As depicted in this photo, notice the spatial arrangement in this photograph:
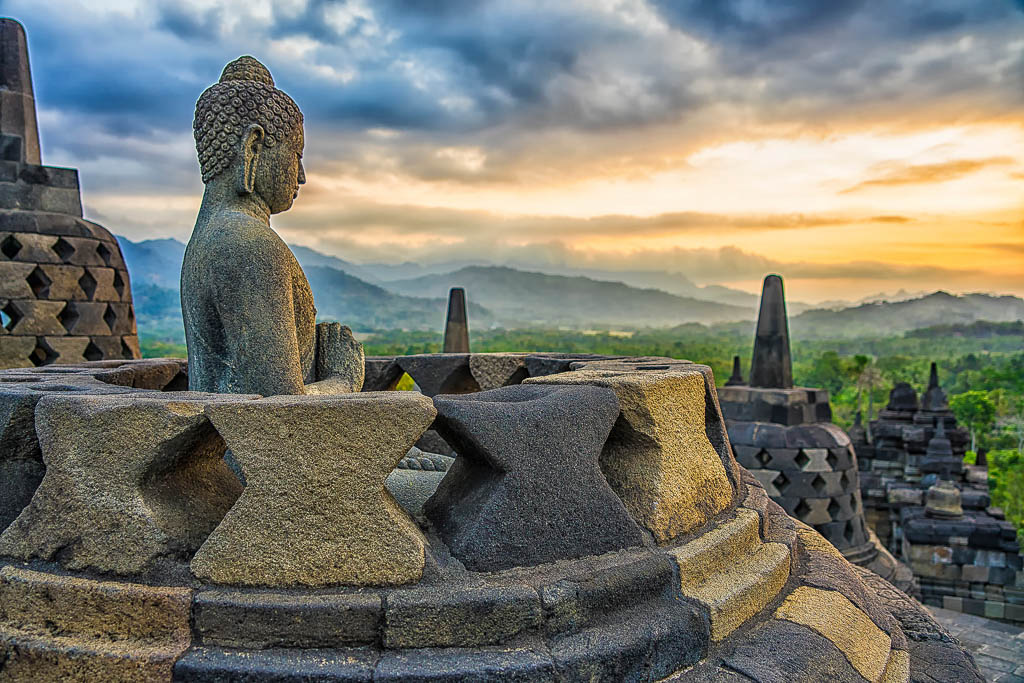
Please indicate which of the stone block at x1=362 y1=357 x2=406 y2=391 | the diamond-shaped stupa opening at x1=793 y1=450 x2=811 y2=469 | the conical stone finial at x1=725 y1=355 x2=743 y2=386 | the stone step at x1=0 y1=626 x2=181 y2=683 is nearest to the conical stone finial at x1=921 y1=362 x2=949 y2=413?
the conical stone finial at x1=725 y1=355 x2=743 y2=386

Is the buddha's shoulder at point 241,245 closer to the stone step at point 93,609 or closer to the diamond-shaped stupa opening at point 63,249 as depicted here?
the stone step at point 93,609

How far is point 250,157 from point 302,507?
1713 millimetres

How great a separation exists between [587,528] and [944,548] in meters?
9.62

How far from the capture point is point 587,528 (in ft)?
7.00

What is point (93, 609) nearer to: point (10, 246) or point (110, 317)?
point (10, 246)

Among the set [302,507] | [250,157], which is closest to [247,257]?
[250,157]

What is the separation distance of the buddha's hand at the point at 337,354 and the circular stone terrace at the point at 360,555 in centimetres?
100

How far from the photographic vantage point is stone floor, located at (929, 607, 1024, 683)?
22.2 feet

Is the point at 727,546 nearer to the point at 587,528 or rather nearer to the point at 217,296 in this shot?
the point at 587,528

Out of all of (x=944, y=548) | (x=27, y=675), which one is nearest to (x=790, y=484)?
(x=944, y=548)

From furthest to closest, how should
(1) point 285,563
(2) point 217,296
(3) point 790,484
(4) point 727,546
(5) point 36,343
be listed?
1. (3) point 790,484
2. (5) point 36,343
3. (2) point 217,296
4. (4) point 727,546
5. (1) point 285,563

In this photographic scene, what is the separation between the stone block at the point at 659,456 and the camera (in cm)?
235

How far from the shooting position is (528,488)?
6.78 ft

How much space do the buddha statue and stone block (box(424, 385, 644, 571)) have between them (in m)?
0.87
